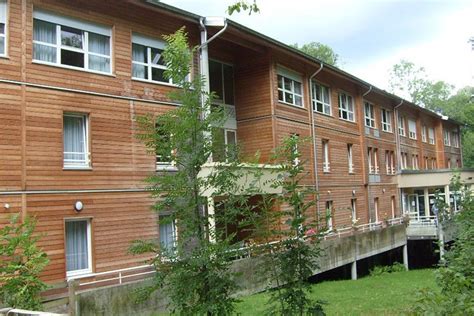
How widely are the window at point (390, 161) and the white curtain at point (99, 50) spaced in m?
23.3

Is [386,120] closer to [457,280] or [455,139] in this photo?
[455,139]

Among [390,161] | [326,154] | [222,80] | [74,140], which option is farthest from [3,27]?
[390,161]

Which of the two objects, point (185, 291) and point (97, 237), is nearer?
point (185, 291)

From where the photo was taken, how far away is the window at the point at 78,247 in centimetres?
1286

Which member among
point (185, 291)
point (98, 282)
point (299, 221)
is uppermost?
point (299, 221)

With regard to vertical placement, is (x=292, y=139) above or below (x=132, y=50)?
below

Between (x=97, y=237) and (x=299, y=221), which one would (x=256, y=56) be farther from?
(x=299, y=221)

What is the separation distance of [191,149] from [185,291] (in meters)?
1.58

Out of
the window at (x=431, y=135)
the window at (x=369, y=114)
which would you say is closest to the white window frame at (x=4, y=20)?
the window at (x=369, y=114)

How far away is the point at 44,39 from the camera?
12930mm

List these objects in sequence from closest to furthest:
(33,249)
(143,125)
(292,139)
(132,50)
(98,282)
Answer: (143,125) → (292,139) → (33,249) → (98,282) → (132,50)

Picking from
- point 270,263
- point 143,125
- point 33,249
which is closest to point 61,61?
point 33,249

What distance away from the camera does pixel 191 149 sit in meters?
5.81

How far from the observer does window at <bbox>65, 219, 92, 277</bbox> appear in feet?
42.2
